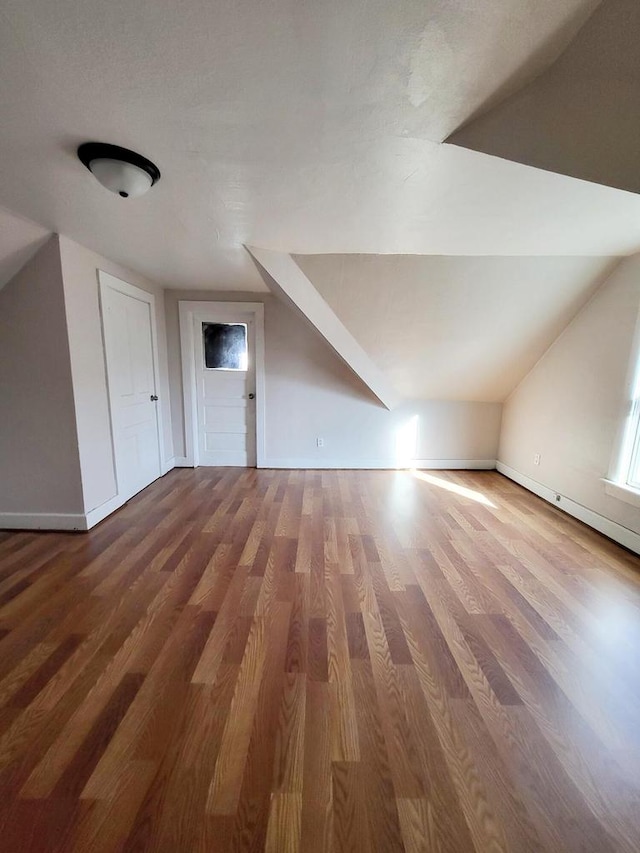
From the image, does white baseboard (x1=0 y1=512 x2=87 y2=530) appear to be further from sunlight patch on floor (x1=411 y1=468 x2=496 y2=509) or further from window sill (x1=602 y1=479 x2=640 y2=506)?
window sill (x1=602 y1=479 x2=640 y2=506)

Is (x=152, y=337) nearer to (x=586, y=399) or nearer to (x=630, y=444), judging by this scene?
(x=586, y=399)

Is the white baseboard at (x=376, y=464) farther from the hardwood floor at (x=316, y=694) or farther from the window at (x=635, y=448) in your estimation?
the window at (x=635, y=448)

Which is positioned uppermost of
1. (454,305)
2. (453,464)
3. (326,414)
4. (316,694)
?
(454,305)

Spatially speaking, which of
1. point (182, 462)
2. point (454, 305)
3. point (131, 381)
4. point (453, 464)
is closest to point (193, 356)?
point (131, 381)

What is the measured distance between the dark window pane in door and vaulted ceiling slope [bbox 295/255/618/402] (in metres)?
1.40

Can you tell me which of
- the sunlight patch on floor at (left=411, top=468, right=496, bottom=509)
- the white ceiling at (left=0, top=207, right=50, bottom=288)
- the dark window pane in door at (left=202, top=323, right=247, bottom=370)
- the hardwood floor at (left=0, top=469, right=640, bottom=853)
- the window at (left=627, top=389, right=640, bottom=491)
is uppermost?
the white ceiling at (left=0, top=207, right=50, bottom=288)

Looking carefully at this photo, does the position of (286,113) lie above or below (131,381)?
above

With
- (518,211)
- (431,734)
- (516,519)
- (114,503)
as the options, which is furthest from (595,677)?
(114,503)

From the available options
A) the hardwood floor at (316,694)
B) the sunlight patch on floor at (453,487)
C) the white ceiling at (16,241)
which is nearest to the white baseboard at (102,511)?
the hardwood floor at (316,694)

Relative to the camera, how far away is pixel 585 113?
3.00 ft

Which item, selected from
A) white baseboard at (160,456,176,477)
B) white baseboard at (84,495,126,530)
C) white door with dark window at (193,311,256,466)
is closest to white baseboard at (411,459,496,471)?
white door with dark window at (193,311,256,466)

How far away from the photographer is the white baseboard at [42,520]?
241 centimetres

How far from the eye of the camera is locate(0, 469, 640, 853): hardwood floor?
0.88m

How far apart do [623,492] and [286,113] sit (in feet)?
10.0
